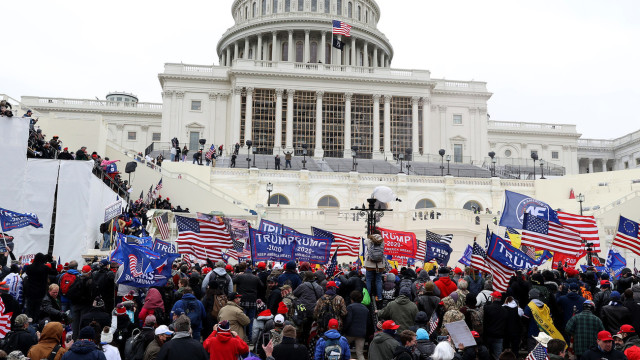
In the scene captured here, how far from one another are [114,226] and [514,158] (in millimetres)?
62661

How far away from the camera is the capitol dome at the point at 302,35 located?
86.3 metres

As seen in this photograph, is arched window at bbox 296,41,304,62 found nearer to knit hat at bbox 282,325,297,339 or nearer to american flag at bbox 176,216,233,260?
american flag at bbox 176,216,233,260

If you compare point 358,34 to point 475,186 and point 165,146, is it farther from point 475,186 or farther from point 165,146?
point 475,186

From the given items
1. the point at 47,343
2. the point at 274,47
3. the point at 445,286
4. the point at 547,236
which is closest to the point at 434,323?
the point at 445,286

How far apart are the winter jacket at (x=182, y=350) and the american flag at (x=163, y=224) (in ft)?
56.7

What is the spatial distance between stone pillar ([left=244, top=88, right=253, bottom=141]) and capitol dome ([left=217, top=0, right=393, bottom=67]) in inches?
649

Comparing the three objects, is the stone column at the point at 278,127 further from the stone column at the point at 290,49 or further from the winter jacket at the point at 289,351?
the winter jacket at the point at 289,351

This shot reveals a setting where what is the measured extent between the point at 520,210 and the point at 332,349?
12150 mm

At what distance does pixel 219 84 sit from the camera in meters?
73.1

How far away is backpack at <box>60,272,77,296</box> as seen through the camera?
1328 cm

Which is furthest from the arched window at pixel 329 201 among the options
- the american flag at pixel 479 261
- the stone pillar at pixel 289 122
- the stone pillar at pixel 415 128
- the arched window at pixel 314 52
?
the arched window at pixel 314 52

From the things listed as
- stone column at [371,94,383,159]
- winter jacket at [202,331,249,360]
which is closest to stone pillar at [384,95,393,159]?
stone column at [371,94,383,159]

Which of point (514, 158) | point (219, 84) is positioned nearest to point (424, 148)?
point (514, 158)

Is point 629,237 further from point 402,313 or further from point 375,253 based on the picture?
point 402,313
